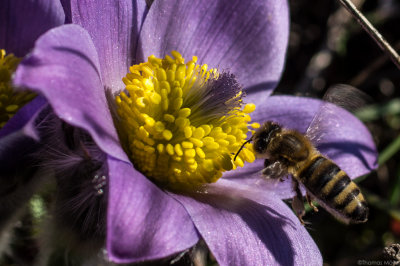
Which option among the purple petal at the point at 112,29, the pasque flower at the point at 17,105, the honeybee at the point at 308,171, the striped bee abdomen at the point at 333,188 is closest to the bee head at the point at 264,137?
the honeybee at the point at 308,171

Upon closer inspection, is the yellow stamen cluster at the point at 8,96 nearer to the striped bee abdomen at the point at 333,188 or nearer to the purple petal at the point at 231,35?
the purple petal at the point at 231,35

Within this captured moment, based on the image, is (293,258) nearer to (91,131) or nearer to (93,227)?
(93,227)

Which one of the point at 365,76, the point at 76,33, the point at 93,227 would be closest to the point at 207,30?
the point at 76,33

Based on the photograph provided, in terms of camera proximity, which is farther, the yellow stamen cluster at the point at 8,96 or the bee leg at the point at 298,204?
the bee leg at the point at 298,204

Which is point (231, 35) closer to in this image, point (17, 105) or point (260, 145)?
point (260, 145)

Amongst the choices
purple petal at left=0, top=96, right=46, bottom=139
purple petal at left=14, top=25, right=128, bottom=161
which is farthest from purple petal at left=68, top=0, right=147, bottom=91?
purple petal at left=0, top=96, right=46, bottom=139
